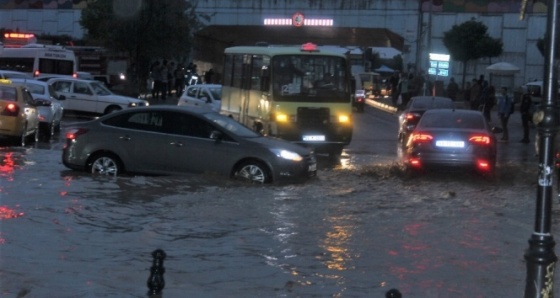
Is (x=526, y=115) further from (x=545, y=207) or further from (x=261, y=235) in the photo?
(x=545, y=207)

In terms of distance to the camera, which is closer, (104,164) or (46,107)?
(104,164)

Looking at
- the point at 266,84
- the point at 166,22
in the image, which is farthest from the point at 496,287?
the point at 166,22

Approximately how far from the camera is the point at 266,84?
938 inches

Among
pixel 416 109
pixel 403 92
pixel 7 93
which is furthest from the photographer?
pixel 403 92

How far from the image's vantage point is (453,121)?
19.0 metres

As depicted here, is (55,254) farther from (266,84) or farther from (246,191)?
(266,84)

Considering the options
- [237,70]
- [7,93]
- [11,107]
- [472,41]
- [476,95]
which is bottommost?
[11,107]

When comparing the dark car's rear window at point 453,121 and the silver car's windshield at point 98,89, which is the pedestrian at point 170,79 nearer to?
the silver car's windshield at point 98,89

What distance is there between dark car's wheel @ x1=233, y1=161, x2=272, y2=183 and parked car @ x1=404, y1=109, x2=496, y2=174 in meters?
3.44

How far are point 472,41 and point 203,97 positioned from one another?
28823 mm

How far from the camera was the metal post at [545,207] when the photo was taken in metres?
7.58

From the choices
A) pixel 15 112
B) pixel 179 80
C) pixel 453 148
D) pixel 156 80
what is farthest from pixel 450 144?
pixel 179 80

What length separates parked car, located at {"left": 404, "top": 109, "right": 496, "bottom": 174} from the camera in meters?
18.1

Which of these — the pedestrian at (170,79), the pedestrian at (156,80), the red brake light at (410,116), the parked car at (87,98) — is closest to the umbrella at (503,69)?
the pedestrian at (170,79)
